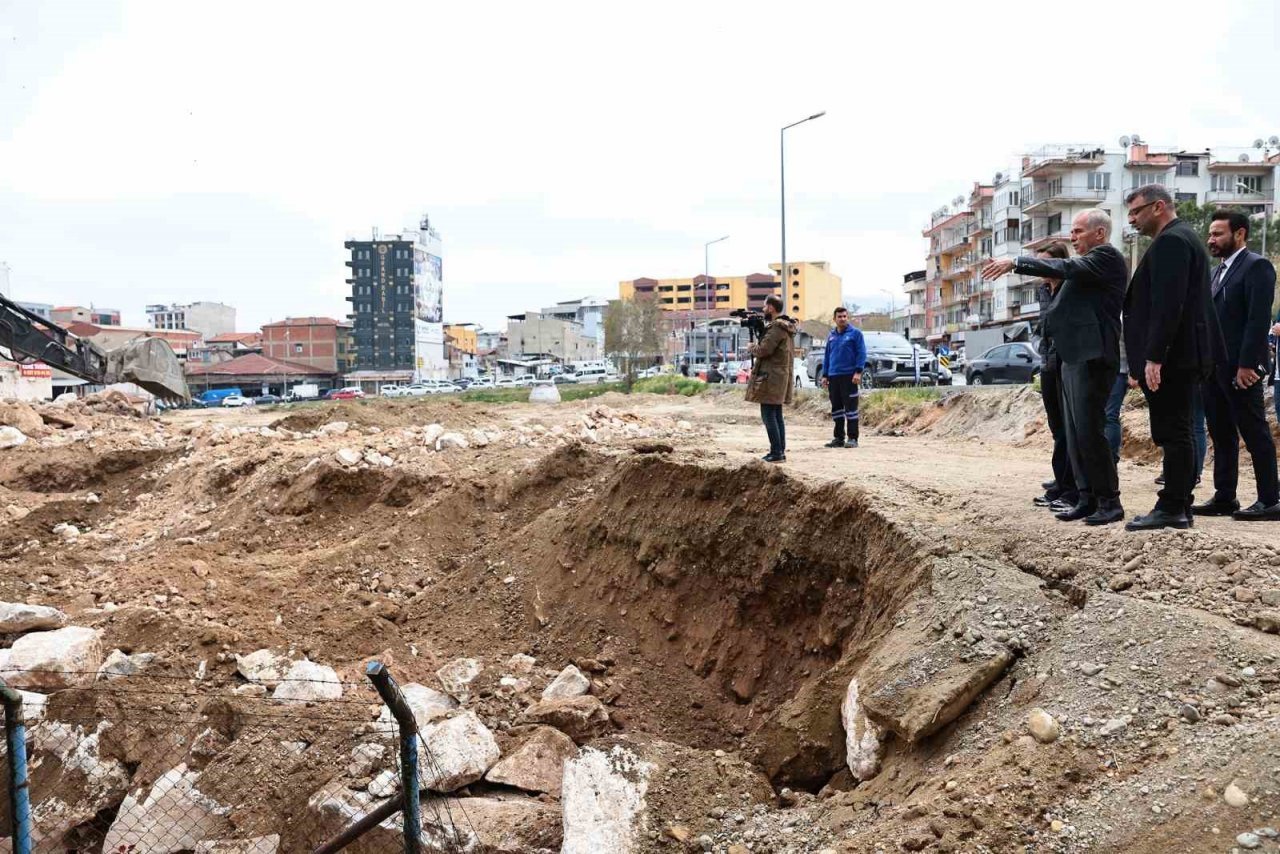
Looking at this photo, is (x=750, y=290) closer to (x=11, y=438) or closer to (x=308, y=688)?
(x=11, y=438)

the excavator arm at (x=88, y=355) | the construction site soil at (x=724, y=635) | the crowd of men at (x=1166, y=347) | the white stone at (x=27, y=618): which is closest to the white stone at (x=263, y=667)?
the construction site soil at (x=724, y=635)

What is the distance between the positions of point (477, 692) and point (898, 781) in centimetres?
335

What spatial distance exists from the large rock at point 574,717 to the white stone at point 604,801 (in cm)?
86

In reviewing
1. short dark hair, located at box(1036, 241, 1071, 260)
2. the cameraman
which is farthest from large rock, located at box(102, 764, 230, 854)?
short dark hair, located at box(1036, 241, 1071, 260)

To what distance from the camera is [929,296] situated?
271 feet

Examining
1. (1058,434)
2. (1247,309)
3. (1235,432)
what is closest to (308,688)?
(1058,434)

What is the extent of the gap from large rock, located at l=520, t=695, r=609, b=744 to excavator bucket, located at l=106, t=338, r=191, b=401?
1693 cm

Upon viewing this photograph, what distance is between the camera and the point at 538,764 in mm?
4910

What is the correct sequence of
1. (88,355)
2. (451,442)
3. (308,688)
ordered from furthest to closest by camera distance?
(88,355)
(451,442)
(308,688)

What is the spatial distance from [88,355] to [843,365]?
630 inches

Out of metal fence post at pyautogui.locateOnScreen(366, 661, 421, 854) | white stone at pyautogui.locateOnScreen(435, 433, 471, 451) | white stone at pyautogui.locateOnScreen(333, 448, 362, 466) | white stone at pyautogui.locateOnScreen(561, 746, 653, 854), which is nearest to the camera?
metal fence post at pyautogui.locateOnScreen(366, 661, 421, 854)

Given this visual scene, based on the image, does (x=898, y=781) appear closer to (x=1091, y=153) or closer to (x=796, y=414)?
(x=796, y=414)

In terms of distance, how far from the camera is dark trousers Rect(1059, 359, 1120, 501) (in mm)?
5082

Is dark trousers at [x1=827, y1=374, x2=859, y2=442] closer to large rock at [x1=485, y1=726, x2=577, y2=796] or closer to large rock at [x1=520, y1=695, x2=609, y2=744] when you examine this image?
large rock at [x1=520, y1=695, x2=609, y2=744]
